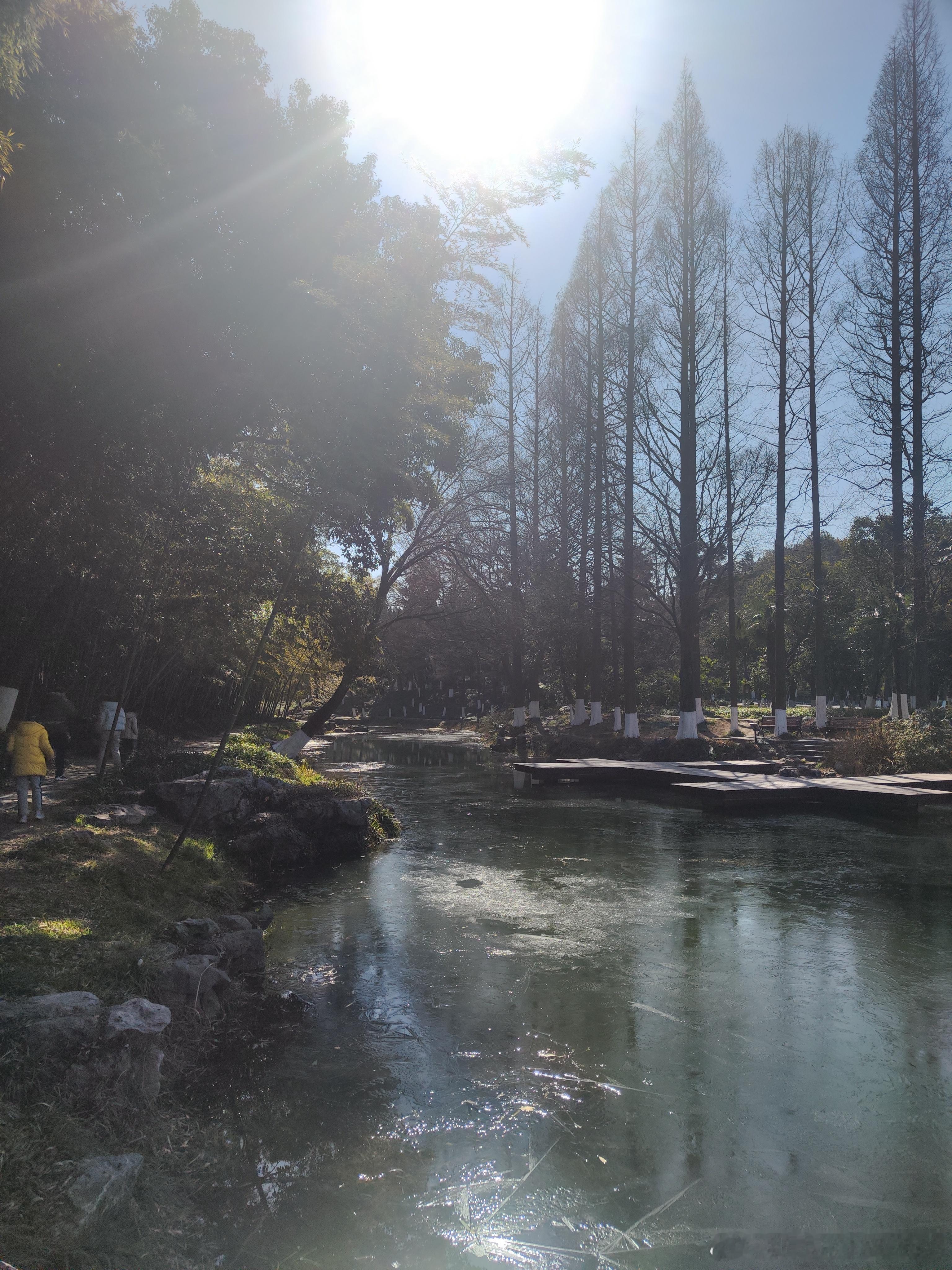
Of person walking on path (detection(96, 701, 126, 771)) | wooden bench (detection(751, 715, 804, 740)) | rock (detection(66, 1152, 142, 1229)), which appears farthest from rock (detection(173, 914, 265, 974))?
wooden bench (detection(751, 715, 804, 740))

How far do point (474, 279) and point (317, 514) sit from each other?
298 centimetres

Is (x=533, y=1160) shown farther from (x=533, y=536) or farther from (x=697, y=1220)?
(x=533, y=536)

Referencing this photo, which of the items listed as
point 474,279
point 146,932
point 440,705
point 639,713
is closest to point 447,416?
point 474,279

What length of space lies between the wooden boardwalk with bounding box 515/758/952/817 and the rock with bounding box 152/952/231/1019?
34.0ft

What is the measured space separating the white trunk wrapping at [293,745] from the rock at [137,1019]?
13.2 m

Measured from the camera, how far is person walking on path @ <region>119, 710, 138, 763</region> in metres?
15.7

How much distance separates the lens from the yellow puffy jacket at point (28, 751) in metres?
8.03

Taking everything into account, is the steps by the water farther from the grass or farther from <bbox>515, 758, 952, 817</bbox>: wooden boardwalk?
the grass

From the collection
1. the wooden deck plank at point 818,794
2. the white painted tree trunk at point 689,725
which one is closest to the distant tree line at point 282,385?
the white painted tree trunk at point 689,725

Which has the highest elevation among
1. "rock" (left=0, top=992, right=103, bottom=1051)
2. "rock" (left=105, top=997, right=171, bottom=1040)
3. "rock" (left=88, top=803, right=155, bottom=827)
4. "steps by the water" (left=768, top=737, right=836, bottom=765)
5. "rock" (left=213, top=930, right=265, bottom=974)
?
"steps by the water" (left=768, top=737, right=836, bottom=765)

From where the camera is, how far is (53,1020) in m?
3.60

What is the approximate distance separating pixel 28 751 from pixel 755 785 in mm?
11203

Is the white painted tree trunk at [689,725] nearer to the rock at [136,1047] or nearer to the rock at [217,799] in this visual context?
the rock at [217,799]

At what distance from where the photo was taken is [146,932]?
5.52 metres
